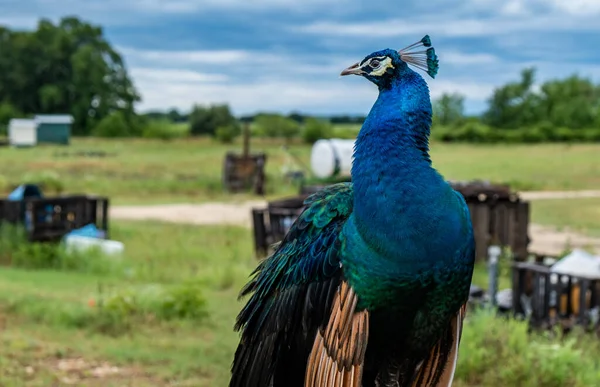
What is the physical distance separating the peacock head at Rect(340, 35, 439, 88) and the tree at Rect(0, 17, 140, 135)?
212ft

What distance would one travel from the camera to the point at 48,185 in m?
28.0

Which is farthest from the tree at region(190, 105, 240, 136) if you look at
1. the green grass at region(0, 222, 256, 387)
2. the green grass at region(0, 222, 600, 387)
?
the green grass at region(0, 222, 600, 387)

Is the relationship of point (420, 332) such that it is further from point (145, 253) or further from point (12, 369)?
point (145, 253)

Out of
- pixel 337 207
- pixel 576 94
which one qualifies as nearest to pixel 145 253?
pixel 337 207

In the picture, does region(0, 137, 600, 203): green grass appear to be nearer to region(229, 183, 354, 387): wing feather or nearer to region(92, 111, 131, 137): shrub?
region(92, 111, 131, 137): shrub

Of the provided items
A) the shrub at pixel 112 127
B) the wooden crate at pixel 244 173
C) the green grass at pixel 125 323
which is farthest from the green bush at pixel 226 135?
the green grass at pixel 125 323

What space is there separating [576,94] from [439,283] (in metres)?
90.2

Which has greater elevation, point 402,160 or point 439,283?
point 402,160

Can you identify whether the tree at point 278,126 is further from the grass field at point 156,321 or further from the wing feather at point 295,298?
the wing feather at point 295,298

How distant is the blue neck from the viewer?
139 inches

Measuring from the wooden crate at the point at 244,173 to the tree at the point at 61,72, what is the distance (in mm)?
38277

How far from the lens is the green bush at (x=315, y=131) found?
55656 millimetres

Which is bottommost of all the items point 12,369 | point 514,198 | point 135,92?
point 12,369

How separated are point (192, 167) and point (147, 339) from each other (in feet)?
110
